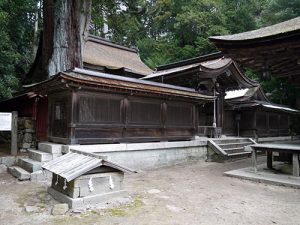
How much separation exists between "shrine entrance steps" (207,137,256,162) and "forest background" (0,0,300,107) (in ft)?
25.3

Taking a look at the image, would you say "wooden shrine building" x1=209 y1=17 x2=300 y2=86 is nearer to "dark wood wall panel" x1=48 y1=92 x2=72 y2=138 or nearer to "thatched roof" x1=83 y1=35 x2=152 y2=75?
"dark wood wall panel" x1=48 y1=92 x2=72 y2=138

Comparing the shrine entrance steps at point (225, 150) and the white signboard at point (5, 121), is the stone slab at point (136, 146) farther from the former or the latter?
the white signboard at point (5, 121)

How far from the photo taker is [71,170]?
16.6 ft

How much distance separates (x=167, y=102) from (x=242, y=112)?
391 inches

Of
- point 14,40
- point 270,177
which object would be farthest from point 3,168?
point 14,40

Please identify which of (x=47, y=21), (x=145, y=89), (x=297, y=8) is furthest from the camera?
(x=297, y=8)

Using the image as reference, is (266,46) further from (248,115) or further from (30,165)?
(248,115)

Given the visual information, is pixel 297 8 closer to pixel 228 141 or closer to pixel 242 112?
pixel 242 112

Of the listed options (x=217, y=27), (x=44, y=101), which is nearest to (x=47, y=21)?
(x=44, y=101)

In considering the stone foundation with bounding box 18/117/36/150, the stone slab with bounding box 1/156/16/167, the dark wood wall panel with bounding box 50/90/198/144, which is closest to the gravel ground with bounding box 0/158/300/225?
the stone slab with bounding box 1/156/16/167

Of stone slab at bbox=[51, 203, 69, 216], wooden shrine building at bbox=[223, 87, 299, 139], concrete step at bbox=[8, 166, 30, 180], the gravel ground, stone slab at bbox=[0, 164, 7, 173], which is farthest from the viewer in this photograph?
wooden shrine building at bbox=[223, 87, 299, 139]

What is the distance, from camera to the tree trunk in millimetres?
11167

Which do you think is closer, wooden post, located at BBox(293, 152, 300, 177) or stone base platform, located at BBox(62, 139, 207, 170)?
wooden post, located at BBox(293, 152, 300, 177)

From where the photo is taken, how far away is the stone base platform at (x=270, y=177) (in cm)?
711
